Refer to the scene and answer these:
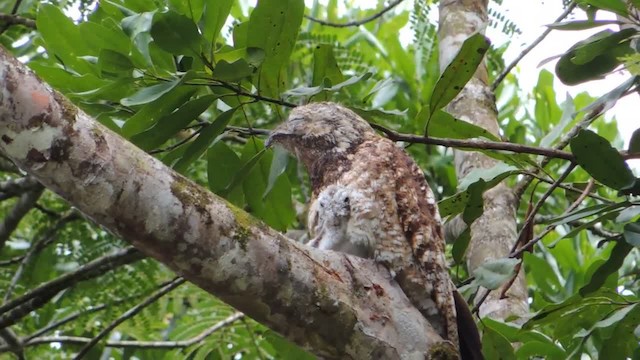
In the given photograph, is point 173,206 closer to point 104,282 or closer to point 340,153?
point 340,153

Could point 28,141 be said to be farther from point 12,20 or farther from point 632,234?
point 12,20

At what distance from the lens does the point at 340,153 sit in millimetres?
2834

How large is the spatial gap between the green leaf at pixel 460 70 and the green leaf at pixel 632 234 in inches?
24.5

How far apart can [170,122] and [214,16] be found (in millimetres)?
322

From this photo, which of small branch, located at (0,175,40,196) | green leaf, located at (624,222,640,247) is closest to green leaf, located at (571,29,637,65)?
green leaf, located at (624,222,640,247)

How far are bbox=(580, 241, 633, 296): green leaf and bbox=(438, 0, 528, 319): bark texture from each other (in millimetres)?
612

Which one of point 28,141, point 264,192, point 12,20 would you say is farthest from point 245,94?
point 12,20

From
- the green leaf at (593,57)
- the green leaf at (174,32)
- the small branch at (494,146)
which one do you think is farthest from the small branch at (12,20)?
the green leaf at (593,57)

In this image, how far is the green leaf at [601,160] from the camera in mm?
2357

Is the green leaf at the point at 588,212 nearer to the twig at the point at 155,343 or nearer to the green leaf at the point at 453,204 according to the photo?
the green leaf at the point at 453,204

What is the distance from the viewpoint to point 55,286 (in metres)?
3.48

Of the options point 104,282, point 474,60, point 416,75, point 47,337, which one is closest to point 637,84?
point 474,60

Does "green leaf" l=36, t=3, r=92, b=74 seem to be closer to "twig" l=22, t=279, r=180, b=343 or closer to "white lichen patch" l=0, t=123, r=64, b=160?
"white lichen patch" l=0, t=123, r=64, b=160

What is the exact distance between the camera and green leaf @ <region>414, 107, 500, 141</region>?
8.82 ft
